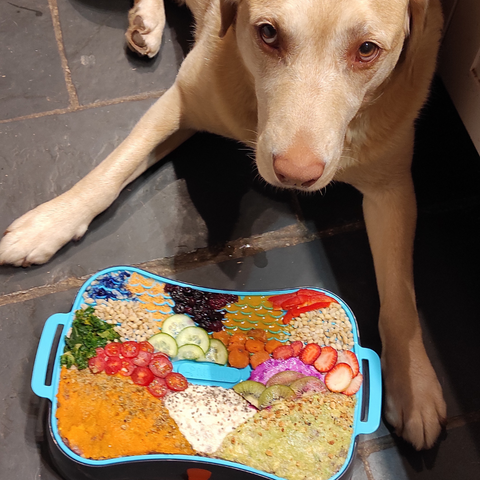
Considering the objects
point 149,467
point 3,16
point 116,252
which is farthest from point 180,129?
point 149,467

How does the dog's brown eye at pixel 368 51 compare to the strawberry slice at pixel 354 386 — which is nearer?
the dog's brown eye at pixel 368 51

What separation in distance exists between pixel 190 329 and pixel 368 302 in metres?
0.57

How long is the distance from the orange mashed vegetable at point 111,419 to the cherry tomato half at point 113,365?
0.04 ft

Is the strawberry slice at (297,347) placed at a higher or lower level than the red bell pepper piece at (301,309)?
lower

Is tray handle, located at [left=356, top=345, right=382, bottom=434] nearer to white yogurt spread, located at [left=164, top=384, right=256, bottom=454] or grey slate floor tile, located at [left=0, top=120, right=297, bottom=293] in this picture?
white yogurt spread, located at [left=164, top=384, right=256, bottom=454]

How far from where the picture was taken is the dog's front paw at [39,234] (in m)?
1.46

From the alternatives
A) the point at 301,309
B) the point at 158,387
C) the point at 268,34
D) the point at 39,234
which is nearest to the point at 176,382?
the point at 158,387

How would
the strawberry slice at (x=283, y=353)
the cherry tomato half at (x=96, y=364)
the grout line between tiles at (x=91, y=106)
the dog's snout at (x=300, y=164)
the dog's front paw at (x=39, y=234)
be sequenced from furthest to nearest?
the grout line between tiles at (x=91, y=106) < the dog's front paw at (x=39, y=234) < the strawberry slice at (x=283, y=353) < the cherry tomato half at (x=96, y=364) < the dog's snout at (x=300, y=164)

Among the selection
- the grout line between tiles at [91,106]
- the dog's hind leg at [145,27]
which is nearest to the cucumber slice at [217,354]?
the grout line between tiles at [91,106]

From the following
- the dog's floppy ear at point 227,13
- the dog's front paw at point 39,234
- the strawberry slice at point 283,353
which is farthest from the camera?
the dog's front paw at point 39,234

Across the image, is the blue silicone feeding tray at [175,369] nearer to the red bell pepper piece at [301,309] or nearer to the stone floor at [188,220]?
the red bell pepper piece at [301,309]

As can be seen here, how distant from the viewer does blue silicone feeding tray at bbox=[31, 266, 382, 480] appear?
1.12 m

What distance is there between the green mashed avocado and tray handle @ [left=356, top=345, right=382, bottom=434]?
0.14 ft

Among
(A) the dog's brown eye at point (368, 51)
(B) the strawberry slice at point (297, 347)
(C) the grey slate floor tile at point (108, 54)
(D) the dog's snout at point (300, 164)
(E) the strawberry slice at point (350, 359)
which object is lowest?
(B) the strawberry slice at point (297, 347)
